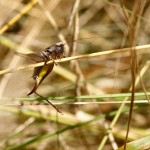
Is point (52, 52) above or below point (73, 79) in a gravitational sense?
below

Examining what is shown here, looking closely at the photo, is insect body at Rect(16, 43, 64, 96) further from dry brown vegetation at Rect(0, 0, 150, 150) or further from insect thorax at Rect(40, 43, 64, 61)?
dry brown vegetation at Rect(0, 0, 150, 150)

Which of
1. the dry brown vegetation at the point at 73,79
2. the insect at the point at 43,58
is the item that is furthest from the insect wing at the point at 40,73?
the dry brown vegetation at the point at 73,79

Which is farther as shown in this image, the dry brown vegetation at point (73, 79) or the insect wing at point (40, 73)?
the dry brown vegetation at point (73, 79)

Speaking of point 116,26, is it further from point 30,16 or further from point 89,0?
point 30,16

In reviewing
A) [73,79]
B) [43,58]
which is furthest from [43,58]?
[73,79]

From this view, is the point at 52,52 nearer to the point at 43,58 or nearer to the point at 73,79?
the point at 43,58

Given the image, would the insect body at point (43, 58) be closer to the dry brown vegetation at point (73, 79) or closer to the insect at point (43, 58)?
the insect at point (43, 58)

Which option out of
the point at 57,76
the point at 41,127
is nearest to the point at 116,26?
the point at 57,76

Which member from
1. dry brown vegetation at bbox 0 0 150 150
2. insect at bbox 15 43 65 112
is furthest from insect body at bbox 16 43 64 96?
dry brown vegetation at bbox 0 0 150 150
